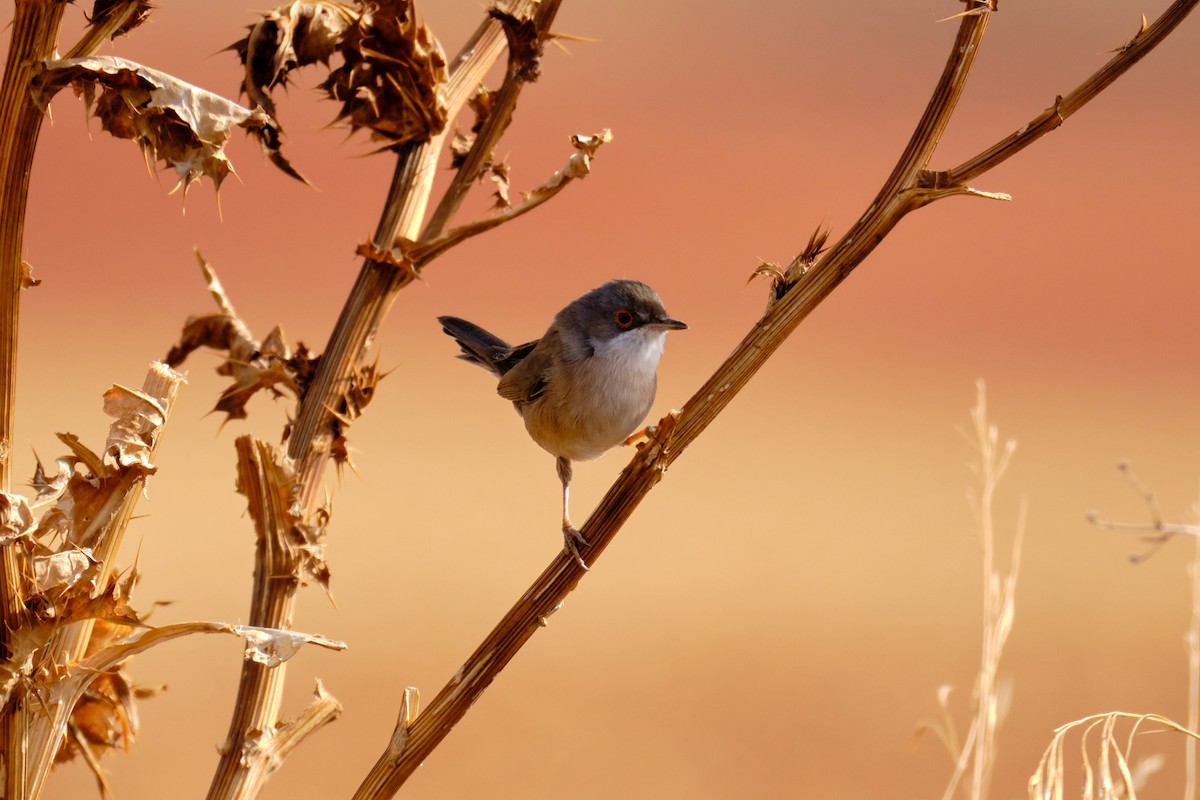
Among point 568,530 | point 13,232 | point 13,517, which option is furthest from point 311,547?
point 568,530

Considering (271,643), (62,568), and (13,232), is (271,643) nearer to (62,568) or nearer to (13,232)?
(62,568)

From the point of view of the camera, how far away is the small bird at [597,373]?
332 centimetres

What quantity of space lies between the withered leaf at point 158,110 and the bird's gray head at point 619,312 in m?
1.98

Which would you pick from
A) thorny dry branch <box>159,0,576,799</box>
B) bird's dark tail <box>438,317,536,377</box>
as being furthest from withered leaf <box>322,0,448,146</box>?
bird's dark tail <box>438,317,536,377</box>

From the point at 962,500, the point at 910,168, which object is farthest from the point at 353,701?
the point at 910,168

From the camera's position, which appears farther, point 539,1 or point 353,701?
point 353,701

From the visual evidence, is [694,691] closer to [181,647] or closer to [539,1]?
[181,647]

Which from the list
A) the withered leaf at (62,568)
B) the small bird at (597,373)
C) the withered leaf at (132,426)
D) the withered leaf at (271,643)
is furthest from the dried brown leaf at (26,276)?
the small bird at (597,373)

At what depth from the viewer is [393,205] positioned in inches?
78.7

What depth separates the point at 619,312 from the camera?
11.1 feet

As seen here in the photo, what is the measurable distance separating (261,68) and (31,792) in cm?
118

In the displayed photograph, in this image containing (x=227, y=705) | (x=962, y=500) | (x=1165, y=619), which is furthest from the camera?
(x=962, y=500)

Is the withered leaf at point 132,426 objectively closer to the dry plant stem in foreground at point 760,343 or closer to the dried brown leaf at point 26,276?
the dried brown leaf at point 26,276

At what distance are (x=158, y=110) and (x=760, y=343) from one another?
31.7 inches
